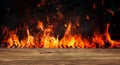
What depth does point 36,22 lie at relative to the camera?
9.61 feet

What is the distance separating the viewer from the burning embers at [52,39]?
2.80 meters

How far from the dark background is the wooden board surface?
570mm

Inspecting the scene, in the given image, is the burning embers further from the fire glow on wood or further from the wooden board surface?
the wooden board surface

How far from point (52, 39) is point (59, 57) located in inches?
28.9

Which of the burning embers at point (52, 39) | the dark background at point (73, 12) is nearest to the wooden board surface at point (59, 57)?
the burning embers at point (52, 39)

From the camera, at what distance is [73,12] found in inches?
116

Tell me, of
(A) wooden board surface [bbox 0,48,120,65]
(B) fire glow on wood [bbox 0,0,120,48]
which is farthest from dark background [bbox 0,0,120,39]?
(A) wooden board surface [bbox 0,48,120,65]

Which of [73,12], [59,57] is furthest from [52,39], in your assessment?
[59,57]

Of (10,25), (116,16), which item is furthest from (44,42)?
(116,16)

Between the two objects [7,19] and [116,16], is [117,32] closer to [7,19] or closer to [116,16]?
[116,16]

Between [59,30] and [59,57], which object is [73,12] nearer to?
[59,30]

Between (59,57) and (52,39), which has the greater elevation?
(52,39)

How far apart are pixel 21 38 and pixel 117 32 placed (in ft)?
3.98

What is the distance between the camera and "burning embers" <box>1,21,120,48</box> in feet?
9.19
